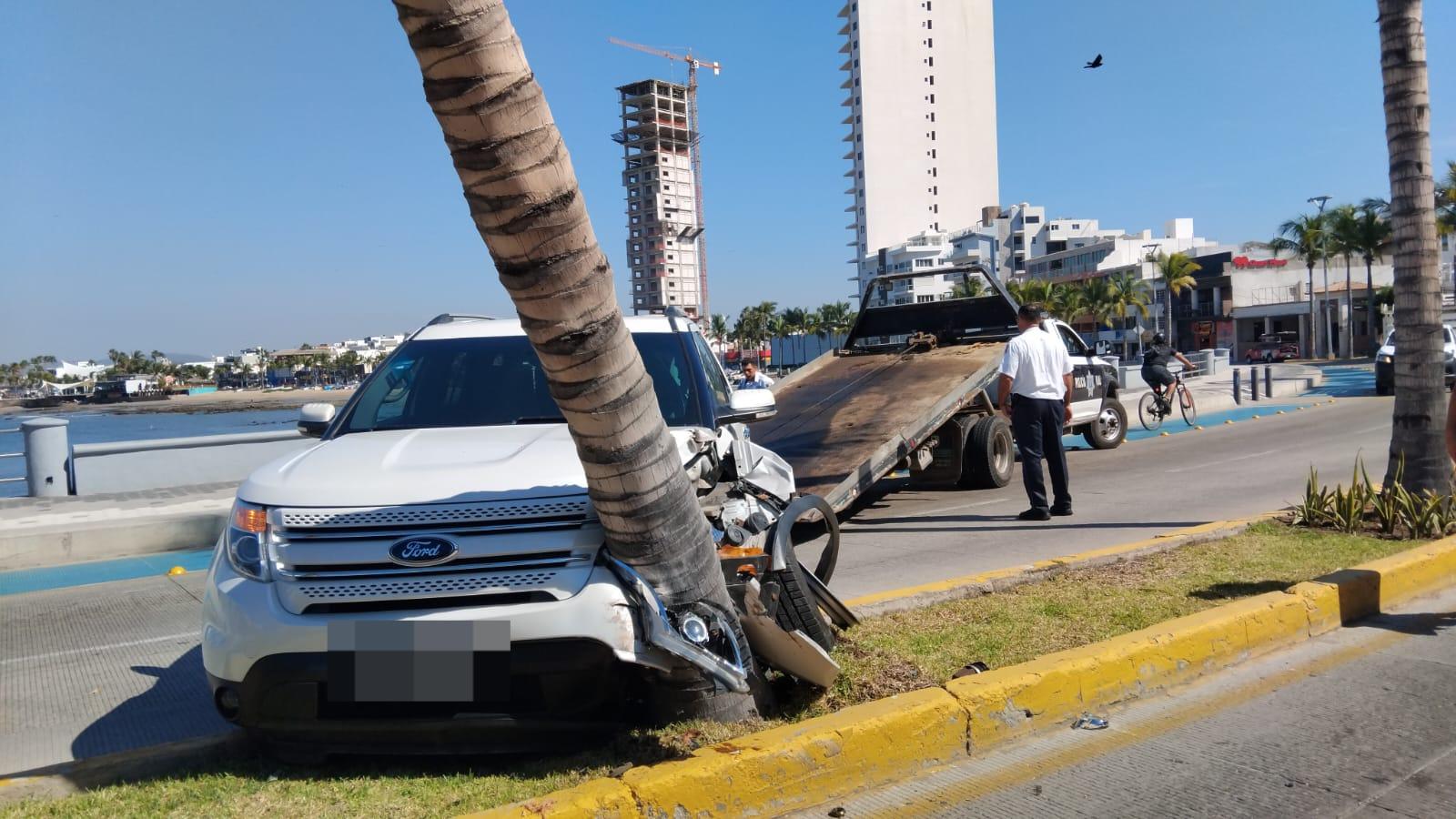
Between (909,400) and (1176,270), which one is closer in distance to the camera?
(909,400)

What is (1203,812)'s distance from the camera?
132 inches

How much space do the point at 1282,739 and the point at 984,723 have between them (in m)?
1.17

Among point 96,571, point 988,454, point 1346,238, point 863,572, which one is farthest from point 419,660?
point 1346,238

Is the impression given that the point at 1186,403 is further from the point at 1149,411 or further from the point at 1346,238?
the point at 1346,238

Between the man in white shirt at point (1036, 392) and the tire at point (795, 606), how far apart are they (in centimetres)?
478

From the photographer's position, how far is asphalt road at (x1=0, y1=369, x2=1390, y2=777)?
15.3 feet

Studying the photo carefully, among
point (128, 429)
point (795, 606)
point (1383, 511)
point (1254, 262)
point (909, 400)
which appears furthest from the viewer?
point (1254, 262)

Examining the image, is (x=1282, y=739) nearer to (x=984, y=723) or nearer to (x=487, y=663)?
(x=984, y=723)

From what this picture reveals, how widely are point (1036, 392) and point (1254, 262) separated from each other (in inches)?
Answer: 3343

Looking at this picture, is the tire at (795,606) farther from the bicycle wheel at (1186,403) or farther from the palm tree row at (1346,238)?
the palm tree row at (1346,238)

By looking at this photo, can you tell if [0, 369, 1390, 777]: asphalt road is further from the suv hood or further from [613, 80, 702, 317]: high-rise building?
[613, 80, 702, 317]: high-rise building

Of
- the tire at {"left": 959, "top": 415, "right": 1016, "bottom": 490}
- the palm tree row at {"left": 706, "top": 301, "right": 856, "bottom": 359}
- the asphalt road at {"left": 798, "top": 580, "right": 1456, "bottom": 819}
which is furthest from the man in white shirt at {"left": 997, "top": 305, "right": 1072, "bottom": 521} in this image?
the palm tree row at {"left": 706, "top": 301, "right": 856, "bottom": 359}

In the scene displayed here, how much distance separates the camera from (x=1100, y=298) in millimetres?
84500

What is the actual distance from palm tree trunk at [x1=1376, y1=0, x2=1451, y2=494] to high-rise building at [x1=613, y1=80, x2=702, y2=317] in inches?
6227
